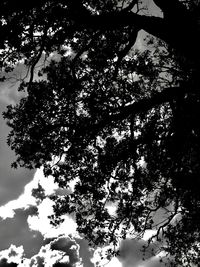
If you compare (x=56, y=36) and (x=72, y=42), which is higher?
(x=72, y=42)

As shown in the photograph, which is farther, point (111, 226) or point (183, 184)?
point (111, 226)

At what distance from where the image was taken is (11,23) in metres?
10.0

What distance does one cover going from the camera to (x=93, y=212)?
15.4 meters

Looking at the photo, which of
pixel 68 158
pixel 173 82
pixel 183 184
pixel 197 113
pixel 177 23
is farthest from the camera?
pixel 173 82

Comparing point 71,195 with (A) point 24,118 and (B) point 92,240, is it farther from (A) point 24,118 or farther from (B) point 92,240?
(A) point 24,118

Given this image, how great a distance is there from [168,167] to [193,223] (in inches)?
157

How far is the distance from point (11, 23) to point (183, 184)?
9247 mm

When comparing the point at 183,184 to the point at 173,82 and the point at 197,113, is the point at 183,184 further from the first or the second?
the point at 173,82

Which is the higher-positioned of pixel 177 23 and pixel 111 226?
pixel 177 23

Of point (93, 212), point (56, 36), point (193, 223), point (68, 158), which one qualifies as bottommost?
point (193, 223)

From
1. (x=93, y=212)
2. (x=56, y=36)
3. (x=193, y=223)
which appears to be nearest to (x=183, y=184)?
(x=193, y=223)

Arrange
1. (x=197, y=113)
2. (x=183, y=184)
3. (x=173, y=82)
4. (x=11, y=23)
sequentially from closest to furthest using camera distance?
(x=11, y=23) < (x=197, y=113) < (x=183, y=184) < (x=173, y=82)

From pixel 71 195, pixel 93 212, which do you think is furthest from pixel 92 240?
pixel 71 195

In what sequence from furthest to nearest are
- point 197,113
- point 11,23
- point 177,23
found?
1. point 197,113
2. point 11,23
3. point 177,23
